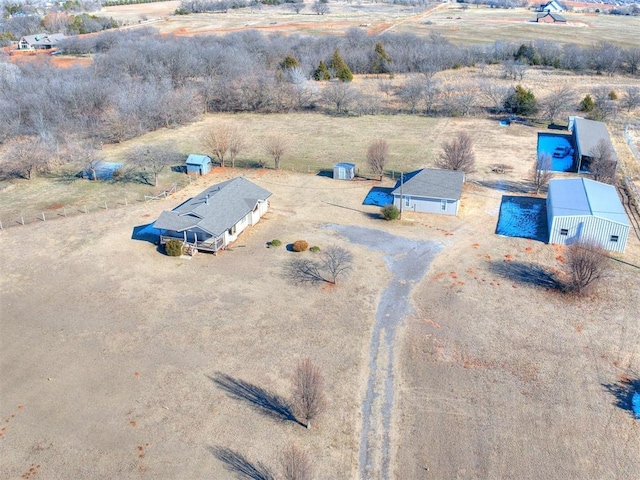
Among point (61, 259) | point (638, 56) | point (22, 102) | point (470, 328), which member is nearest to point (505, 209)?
point (470, 328)

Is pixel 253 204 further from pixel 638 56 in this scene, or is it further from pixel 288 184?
pixel 638 56

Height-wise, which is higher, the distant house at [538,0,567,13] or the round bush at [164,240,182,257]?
the distant house at [538,0,567,13]

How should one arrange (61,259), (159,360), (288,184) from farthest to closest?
(288,184)
(61,259)
(159,360)

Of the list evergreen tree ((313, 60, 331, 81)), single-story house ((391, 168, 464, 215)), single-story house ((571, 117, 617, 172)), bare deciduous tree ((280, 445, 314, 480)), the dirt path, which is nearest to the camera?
bare deciduous tree ((280, 445, 314, 480))

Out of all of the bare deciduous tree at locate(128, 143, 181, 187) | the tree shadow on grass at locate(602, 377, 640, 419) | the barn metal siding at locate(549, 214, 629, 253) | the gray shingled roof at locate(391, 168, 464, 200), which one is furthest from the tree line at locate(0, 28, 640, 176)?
the tree shadow on grass at locate(602, 377, 640, 419)

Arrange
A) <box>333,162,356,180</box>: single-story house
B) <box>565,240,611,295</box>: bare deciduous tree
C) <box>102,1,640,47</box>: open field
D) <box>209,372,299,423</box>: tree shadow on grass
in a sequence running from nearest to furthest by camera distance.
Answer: <box>209,372,299,423</box>: tree shadow on grass → <box>565,240,611,295</box>: bare deciduous tree → <box>333,162,356,180</box>: single-story house → <box>102,1,640,47</box>: open field

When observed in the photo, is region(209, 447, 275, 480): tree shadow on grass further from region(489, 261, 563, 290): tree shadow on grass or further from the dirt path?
region(489, 261, 563, 290): tree shadow on grass

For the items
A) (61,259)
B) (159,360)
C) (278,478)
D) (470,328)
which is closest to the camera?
(278,478)

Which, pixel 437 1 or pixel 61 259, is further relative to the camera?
pixel 437 1
